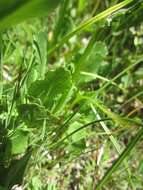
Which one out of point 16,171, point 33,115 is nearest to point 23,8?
point 33,115

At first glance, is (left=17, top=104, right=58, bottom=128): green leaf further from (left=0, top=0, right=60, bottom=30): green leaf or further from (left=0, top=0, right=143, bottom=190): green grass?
(left=0, top=0, right=60, bottom=30): green leaf

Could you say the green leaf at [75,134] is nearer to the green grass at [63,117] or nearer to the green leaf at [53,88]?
the green grass at [63,117]

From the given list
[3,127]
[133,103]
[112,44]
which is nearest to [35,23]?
[112,44]

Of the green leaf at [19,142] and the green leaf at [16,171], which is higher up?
the green leaf at [19,142]

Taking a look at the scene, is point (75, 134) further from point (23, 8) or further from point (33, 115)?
point (23, 8)

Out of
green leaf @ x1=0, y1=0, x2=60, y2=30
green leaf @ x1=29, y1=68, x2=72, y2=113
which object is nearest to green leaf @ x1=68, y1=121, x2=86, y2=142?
green leaf @ x1=29, y1=68, x2=72, y2=113

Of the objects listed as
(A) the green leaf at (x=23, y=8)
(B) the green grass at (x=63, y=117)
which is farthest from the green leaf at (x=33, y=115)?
(A) the green leaf at (x=23, y=8)
